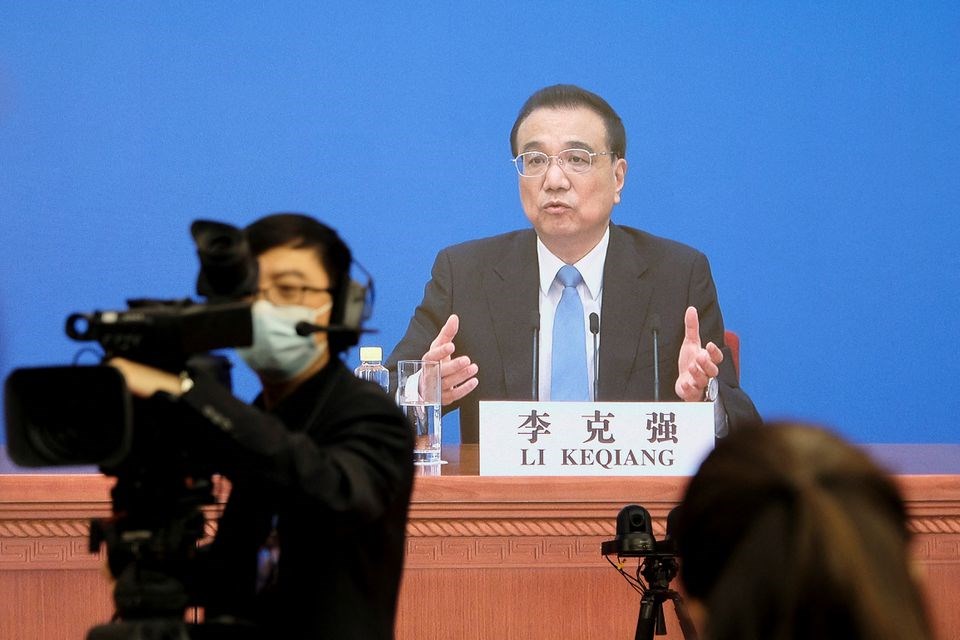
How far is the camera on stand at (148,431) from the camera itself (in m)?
1.15

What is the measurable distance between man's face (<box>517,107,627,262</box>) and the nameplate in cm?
107

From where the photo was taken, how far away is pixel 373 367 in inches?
123

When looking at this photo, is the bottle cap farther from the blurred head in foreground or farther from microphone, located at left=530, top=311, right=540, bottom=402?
the blurred head in foreground

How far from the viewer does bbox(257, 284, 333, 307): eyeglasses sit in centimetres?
130

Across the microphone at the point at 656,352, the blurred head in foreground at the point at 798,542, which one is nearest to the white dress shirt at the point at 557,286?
the microphone at the point at 656,352

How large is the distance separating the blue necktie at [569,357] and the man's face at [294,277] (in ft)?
7.10

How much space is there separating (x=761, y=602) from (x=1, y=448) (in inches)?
116

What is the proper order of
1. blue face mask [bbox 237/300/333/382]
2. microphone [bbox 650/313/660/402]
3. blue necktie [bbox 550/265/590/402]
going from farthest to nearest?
blue necktie [bbox 550/265/590/402], microphone [bbox 650/313/660/402], blue face mask [bbox 237/300/333/382]

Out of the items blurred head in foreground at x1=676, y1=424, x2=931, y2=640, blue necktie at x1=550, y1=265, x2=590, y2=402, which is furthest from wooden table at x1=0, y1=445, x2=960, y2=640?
blurred head in foreground at x1=676, y1=424, x2=931, y2=640

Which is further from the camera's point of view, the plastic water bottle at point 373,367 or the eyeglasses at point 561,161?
the eyeglasses at point 561,161

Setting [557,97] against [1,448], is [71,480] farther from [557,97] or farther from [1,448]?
[557,97]

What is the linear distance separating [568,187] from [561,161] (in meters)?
0.08

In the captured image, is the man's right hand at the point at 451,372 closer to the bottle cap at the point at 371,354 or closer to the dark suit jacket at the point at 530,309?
the bottle cap at the point at 371,354

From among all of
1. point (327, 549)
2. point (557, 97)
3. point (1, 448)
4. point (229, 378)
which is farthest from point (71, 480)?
point (557, 97)
